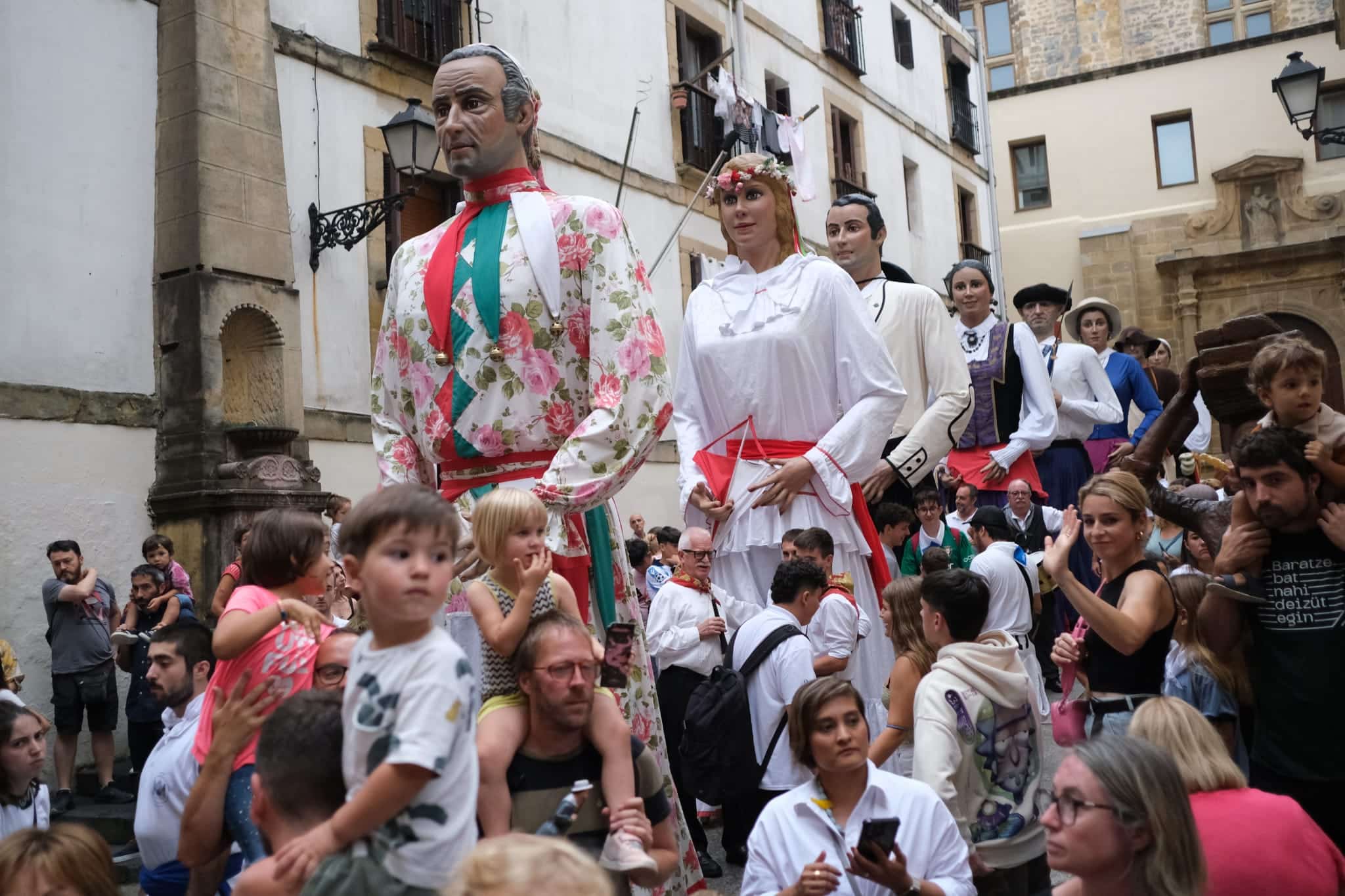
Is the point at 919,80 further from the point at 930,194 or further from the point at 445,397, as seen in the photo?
the point at 445,397

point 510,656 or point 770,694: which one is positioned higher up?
point 510,656

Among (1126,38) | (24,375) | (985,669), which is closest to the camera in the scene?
(985,669)

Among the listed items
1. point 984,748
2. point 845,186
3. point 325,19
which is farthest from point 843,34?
point 984,748

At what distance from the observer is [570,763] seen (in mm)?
2975

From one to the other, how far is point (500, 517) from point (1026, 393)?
437cm

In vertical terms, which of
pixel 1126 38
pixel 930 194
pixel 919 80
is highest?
pixel 1126 38

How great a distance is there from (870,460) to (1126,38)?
29.5 metres

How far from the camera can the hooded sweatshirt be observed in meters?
3.77

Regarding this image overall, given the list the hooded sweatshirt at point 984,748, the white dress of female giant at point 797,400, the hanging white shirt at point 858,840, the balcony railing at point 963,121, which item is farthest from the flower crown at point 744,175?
the balcony railing at point 963,121

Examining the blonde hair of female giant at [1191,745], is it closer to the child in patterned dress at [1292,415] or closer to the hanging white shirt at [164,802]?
the child in patterned dress at [1292,415]

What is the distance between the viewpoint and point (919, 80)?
86.7ft

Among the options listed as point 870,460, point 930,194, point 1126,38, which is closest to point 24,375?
point 870,460

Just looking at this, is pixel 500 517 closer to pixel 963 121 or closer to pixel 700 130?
pixel 700 130

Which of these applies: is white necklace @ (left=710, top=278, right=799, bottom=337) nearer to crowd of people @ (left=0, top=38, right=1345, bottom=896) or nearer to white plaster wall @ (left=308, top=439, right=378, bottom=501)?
crowd of people @ (left=0, top=38, right=1345, bottom=896)
